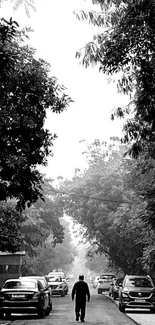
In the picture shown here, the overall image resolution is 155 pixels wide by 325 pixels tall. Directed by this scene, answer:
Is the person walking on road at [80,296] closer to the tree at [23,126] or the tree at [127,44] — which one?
the tree at [23,126]

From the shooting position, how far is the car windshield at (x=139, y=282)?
1067 inches

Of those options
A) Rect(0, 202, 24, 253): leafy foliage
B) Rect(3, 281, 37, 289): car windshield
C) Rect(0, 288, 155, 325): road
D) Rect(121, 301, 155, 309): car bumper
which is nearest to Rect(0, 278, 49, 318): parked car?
Rect(3, 281, 37, 289): car windshield

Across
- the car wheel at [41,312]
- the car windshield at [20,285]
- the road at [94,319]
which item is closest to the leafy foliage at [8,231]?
the car windshield at [20,285]

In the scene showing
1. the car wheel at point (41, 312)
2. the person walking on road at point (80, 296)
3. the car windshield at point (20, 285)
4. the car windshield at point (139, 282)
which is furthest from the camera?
the car windshield at point (139, 282)

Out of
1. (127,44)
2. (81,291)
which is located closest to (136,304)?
(81,291)

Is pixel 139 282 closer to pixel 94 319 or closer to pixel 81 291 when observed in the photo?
pixel 94 319

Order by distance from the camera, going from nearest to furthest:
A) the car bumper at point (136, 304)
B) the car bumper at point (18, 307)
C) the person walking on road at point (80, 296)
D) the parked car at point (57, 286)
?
the person walking on road at point (80, 296)
the car bumper at point (18, 307)
the car bumper at point (136, 304)
the parked car at point (57, 286)

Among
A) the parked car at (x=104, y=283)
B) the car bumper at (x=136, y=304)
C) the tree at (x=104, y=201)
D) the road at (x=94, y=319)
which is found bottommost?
the road at (x=94, y=319)

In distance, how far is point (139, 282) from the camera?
27391 millimetres

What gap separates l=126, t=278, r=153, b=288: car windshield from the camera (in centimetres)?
2711

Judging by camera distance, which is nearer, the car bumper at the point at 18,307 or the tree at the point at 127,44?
the tree at the point at 127,44

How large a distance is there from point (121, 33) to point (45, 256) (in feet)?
247

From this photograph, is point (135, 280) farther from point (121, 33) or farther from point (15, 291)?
point (121, 33)

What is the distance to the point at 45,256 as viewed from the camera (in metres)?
82.8
